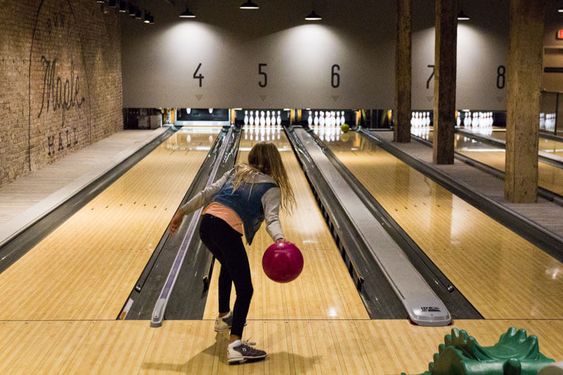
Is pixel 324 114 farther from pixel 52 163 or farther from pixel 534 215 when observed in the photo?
pixel 534 215

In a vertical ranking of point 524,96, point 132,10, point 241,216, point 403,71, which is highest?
point 132,10

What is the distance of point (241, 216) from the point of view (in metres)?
3.85

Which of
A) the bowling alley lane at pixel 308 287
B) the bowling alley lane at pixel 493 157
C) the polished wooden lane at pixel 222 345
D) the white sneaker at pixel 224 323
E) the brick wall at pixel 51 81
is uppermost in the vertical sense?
the brick wall at pixel 51 81

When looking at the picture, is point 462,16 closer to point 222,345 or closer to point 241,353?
Result: point 222,345

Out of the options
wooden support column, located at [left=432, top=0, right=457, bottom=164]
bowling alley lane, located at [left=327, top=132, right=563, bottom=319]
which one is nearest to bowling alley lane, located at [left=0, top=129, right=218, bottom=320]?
bowling alley lane, located at [left=327, top=132, right=563, bottom=319]

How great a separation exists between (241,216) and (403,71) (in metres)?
10.7

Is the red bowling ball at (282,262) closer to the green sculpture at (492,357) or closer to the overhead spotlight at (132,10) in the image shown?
the green sculpture at (492,357)

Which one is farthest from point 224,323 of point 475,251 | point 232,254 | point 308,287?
point 475,251

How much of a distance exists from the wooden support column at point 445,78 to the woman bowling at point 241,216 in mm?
7618

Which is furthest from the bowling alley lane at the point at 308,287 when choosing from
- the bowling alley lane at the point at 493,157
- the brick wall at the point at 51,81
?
the brick wall at the point at 51,81

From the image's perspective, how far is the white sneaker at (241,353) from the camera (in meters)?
3.87

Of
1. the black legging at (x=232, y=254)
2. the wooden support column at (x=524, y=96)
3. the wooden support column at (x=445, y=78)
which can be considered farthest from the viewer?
the wooden support column at (x=445, y=78)

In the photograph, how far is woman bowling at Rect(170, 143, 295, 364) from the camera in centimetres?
380

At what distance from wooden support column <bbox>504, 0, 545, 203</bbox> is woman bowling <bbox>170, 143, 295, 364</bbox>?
4.68m
